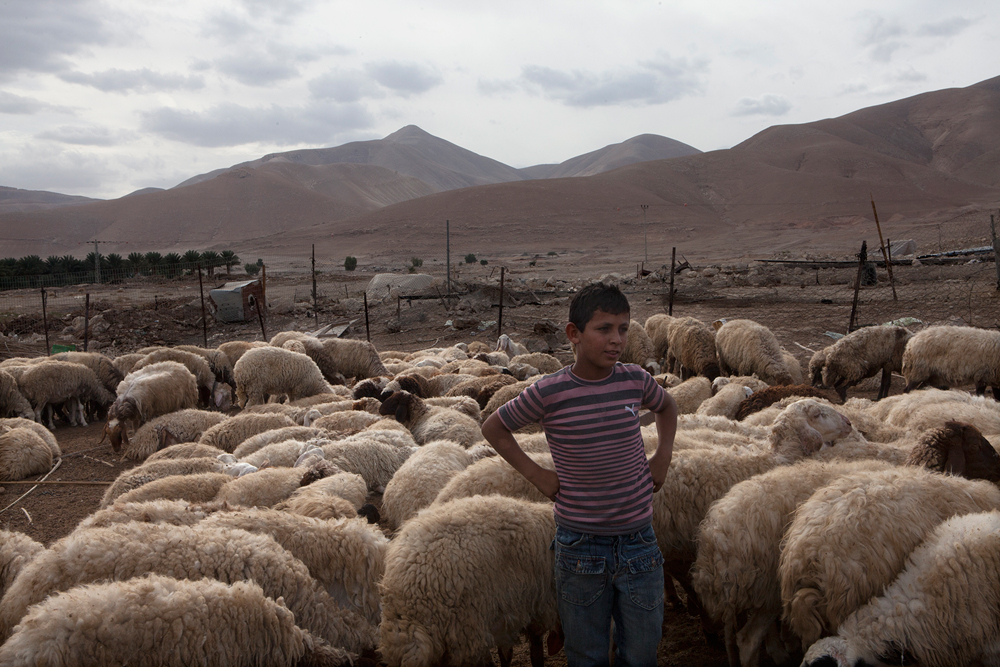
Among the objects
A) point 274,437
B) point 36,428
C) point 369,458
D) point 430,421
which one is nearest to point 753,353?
point 430,421

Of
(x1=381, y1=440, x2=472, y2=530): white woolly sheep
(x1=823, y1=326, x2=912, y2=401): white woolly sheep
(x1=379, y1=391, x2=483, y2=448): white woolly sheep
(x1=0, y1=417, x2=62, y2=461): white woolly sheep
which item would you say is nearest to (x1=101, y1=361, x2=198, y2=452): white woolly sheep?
(x1=0, y1=417, x2=62, y2=461): white woolly sheep

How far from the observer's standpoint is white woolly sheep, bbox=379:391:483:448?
22.9ft

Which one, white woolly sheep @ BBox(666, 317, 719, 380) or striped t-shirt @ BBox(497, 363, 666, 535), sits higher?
striped t-shirt @ BBox(497, 363, 666, 535)

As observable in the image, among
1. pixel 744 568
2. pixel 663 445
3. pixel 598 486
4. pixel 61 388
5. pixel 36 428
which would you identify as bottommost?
pixel 36 428

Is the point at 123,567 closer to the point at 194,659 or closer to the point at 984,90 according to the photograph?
the point at 194,659

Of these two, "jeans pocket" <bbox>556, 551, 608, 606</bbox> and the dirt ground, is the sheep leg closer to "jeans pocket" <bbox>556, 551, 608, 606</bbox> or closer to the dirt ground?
the dirt ground

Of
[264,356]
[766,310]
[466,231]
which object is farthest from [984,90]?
[264,356]

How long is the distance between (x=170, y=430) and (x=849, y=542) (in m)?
6.95

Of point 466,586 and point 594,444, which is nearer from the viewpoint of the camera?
point 594,444

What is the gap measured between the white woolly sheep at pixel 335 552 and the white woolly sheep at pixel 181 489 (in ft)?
4.54

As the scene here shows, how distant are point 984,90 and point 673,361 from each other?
492 ft

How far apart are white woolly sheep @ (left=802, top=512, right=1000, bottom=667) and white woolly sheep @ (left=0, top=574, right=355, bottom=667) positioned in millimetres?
2352

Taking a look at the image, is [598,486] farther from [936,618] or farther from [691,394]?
[691,394]

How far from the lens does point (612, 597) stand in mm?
2686
